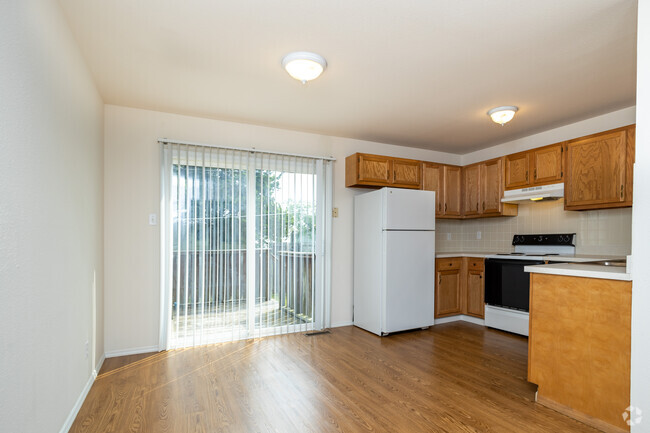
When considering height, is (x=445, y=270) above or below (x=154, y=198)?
below

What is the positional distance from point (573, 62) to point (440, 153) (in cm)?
267

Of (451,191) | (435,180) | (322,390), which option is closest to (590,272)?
(322,390)

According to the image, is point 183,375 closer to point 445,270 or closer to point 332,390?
point 332,390

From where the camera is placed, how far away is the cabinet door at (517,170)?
4082 mm

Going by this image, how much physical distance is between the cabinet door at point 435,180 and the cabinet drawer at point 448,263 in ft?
2.15

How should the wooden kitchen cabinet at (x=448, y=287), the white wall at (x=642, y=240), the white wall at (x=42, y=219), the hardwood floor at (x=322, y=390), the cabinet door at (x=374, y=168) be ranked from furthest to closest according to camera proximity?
the wooden kitchen cabinet at (x=448, y=287) < the cabinet door at (x=374, y=168) < the hardwood floor at (x=322, y=390) < the white wall at (x=642, y=240) < the white wall at (x=42, y=219)

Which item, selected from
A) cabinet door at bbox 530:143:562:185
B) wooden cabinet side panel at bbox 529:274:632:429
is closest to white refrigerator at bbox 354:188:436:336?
cabinet door at bbox 530:143:562:185

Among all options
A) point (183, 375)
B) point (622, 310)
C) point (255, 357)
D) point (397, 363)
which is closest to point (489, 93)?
point (622, 310)

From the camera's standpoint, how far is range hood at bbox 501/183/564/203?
372cm

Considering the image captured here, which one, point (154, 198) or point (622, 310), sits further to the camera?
point (154, 198)

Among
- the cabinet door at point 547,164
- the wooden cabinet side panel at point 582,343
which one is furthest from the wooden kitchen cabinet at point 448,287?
the wooden cabinet side panel at point 582,343

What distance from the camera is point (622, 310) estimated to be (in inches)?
76.3

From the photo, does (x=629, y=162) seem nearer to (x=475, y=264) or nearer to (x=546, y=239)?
(x=546, y=239)

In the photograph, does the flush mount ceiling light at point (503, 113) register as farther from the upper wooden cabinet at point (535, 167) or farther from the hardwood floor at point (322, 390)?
the hardwood floor at point (322, 390)
